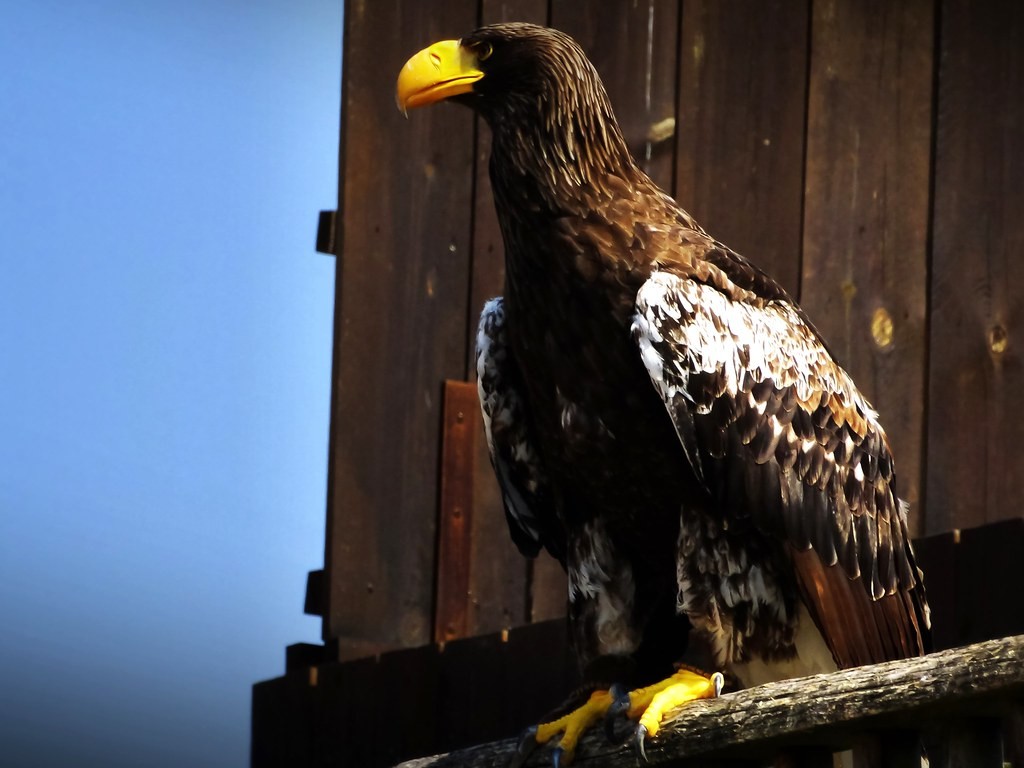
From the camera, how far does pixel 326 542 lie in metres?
6.93

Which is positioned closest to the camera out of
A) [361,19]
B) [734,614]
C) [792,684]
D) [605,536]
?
[792,684]

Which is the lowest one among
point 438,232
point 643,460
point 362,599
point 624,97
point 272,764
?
point 272,764

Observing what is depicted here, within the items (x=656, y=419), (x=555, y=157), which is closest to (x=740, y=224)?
(x=555, y=157)

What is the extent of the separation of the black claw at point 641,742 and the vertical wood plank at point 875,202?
3.28 metres

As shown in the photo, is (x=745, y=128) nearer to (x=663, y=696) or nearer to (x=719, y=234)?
(x=719, y=234)

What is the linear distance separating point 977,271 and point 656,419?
3.05m

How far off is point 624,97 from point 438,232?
3.03 ft

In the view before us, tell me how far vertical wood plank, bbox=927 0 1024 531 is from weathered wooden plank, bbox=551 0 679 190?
1.16 m

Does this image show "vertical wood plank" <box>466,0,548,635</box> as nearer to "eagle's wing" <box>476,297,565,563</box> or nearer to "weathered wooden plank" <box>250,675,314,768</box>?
"weathered wooden plank" <box>250,675,314,768</box>

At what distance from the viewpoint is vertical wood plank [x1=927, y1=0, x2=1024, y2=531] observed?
7625 millimetres

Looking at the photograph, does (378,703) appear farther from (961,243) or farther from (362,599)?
(961,243)

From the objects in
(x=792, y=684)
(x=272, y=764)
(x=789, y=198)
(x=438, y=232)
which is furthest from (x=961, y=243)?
(x=792, y=684)

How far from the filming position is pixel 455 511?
705cm

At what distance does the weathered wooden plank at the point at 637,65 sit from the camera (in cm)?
748
